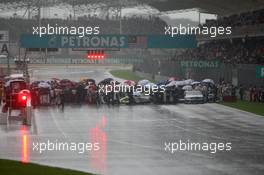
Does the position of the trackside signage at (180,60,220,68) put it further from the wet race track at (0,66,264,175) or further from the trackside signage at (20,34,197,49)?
the wet race track at (0,66,264,175)

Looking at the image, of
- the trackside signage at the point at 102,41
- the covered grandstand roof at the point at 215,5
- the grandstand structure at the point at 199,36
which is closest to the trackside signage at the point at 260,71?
the grandstand structure at the point at 199,36

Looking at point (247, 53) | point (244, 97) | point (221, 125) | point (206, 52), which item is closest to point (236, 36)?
point (247, 53)

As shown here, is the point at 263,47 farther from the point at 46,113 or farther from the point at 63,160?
the point at 63,160

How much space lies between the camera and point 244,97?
49219 millimetres

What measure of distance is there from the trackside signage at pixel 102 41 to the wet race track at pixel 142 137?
41.4ft

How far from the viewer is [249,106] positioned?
43344mm

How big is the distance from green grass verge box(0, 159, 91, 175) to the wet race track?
0.67 meters

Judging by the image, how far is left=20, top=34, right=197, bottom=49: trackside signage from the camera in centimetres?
5402

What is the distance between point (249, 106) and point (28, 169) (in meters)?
26.0

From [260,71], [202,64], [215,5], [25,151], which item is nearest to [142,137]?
[25,151]

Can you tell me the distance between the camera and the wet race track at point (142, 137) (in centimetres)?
2025

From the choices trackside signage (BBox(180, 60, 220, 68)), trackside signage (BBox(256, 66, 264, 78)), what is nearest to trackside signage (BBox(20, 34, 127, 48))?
trackside signage (BBox(180, 60, 220, 68))

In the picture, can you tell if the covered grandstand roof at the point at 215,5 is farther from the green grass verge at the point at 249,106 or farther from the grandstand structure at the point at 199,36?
the green grass verge at the point at 249,106

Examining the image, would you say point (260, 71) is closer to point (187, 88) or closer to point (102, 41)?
point (187, 88)
